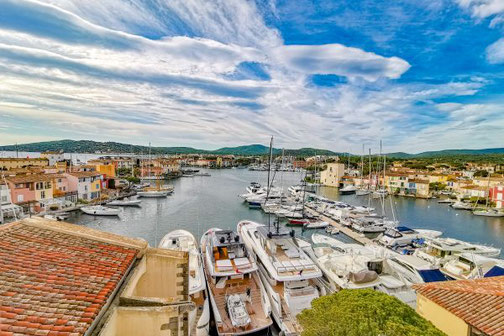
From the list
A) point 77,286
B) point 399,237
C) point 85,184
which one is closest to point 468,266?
point 399,237

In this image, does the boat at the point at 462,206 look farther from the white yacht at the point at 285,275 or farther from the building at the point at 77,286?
the building at the point at 77,286

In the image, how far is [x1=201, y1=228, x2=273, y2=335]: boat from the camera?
33.9 feet

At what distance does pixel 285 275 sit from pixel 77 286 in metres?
9.33

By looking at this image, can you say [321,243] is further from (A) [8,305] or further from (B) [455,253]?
(A) [8,305]

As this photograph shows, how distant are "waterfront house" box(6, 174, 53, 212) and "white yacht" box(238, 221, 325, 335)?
1174 inches

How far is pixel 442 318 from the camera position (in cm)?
728

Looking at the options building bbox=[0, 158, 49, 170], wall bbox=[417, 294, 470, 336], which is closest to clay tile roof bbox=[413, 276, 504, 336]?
wall bbox=[417, 294, 470, 336]

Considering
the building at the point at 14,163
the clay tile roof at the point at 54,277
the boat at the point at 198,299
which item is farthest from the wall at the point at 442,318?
the building at the point at 14,163

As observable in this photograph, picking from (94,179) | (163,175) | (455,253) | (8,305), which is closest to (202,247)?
(8,305)

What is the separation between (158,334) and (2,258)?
291cm

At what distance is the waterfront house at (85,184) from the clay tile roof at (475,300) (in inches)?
1631

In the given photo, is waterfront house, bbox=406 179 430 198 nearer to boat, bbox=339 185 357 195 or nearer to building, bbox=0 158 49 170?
boat, bbox=339 185 357 195

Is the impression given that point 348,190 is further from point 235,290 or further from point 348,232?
point 235,290

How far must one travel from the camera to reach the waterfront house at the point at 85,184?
121ft
